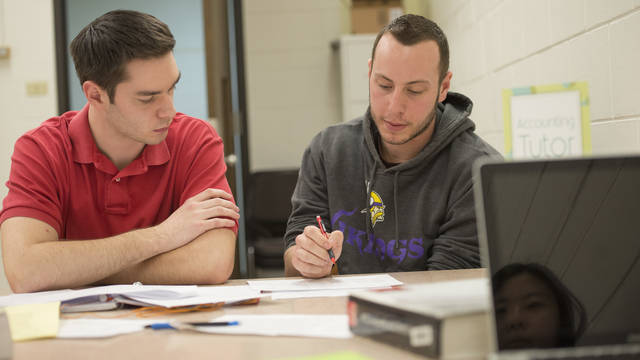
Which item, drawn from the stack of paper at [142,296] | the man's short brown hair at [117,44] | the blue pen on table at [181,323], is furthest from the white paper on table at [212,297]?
the man's short brown hair at [117,44]

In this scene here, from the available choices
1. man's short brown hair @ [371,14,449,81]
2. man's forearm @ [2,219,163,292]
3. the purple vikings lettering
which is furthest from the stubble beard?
man's forearm @ [2,219,163,292]

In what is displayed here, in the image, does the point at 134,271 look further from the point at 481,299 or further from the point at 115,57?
the point at 481,299

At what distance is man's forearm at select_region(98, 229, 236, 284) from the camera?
138 cm

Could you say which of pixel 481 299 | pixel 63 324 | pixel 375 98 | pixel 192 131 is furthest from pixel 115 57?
pixel 481 299

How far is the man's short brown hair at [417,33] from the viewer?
5.37ft

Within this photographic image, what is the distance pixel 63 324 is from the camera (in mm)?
979

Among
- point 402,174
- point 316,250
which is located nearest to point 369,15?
point 402,174

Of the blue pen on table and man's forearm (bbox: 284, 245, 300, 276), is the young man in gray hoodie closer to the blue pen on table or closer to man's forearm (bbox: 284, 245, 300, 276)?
man's forearm (bbox: 284, 245, 300, 276)

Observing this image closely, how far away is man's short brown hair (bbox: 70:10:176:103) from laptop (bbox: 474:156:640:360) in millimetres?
1184

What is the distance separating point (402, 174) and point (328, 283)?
0.52 m

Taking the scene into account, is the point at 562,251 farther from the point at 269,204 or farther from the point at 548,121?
the point at 269,204

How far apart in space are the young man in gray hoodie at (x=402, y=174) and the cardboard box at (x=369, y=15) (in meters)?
2.63

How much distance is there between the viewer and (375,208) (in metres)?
1.69

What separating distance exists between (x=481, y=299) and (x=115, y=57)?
50.2 inches
